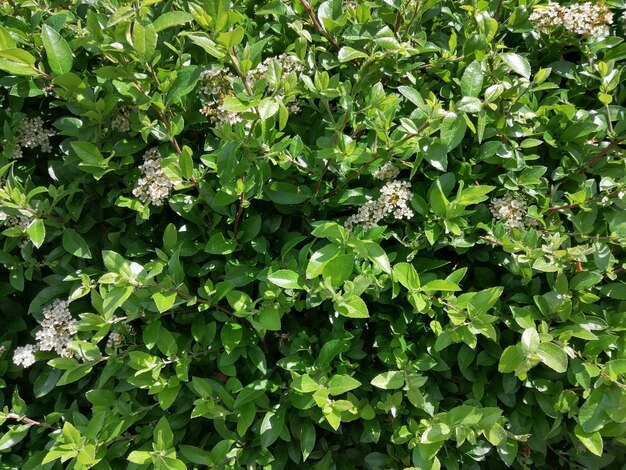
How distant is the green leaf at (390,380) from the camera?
60.6 inches

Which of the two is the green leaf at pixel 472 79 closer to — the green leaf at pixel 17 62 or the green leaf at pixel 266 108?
the green leaf at pixel 266 108

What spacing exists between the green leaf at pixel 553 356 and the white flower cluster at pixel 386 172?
636 mm

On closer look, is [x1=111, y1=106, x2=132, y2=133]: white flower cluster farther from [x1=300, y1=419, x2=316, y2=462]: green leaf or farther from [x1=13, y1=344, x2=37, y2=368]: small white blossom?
[x1=300, y1=419, x2=316, y2=462]: green leaf

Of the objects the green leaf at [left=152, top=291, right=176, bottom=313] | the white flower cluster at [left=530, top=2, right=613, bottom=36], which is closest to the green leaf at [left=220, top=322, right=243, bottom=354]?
the green leaf at [left=152, top=291, right=176, bottom=313]

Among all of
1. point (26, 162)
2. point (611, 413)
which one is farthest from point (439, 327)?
point (26, 162)

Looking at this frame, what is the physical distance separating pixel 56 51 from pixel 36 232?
20.0 inches

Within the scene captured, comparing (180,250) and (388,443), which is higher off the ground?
(180,250)

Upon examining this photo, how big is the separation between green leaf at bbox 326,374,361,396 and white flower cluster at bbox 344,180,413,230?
432 mm

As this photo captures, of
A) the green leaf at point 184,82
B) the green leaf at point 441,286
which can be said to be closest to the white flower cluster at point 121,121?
the green leaf at point 184,82

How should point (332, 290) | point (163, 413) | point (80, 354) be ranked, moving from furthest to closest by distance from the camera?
point (163, 413)
point (80, 354)
point (332, 290)

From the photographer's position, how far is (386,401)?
1.62m

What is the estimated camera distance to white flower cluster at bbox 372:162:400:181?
1604mm

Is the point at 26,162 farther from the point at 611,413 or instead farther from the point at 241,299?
the point at 611,413

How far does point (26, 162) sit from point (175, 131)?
2.32 feet
